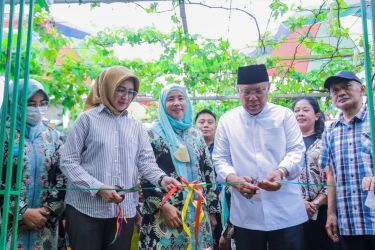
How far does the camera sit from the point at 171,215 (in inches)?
108

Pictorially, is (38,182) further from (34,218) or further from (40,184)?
(34,218)

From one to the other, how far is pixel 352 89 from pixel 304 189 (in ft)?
3.74

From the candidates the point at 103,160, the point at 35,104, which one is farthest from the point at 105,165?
the point at 35,104

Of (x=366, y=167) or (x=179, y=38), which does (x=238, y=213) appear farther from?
(x=179, y=38)

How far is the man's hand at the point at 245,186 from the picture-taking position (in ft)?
8.31

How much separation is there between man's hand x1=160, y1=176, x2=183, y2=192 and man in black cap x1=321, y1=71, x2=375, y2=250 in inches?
42.5

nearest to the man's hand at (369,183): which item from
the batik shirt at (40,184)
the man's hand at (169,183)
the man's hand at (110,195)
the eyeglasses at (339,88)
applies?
the eyeglasses at (339,88)

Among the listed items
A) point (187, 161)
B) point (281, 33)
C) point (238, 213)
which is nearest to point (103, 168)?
point (187, 161)

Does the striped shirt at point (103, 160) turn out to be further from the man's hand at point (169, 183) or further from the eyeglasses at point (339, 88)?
the eyeglasses at point (339, 88)

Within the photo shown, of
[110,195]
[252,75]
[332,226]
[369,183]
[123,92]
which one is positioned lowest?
[332,226]

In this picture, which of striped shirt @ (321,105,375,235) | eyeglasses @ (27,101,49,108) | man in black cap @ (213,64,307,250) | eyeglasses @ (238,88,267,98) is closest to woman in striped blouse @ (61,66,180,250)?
eyeglasses @ (27,101,49,108)

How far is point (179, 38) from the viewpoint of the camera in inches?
246

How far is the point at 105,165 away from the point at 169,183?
1.41ft

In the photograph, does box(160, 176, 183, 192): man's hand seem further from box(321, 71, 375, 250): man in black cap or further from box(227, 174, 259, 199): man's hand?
box(321, 71, 375, 250): man in black cap
